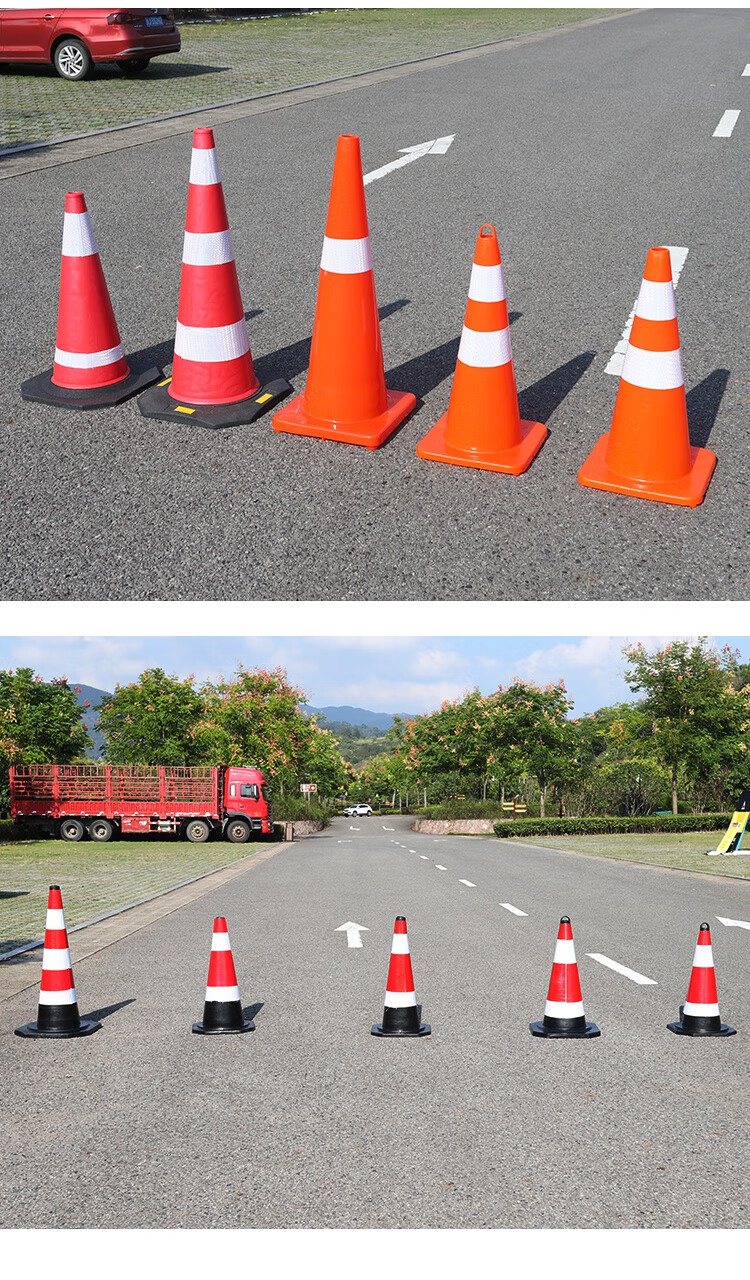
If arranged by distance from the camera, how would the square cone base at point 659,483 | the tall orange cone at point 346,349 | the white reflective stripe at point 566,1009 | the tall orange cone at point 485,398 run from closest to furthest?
the white reflective stripe at point 566,1009 < the square cone base at point 659,483 < the tall orange cone at point 485,398 < the tall orange cone at point 346,349

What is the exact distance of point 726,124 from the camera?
18.0 metres

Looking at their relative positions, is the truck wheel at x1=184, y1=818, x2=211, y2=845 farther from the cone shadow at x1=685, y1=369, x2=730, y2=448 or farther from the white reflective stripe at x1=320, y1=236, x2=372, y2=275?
the white reflective stripe at x1=320, y1=236, x2=372, y2=275

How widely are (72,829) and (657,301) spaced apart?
23.2 m

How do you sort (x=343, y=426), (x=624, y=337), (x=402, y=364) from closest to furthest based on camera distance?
(x=343, y=426), (x=402, y=364), (x=624, y=337)

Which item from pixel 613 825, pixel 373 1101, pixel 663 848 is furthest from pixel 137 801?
pixel 373 1101

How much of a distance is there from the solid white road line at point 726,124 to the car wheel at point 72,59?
1129 centimetres

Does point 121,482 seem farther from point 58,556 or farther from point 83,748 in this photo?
point 83,748

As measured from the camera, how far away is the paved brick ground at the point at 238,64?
1842 centimetres

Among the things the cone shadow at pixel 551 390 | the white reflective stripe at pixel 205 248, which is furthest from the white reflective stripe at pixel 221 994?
the white reflective stripe at pixel 205 248

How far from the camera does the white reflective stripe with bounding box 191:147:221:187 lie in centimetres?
737

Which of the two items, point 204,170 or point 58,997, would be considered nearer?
point 58,997

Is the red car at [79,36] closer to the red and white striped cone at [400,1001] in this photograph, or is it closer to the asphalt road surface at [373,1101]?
the asphalt road surface at [373,1101]

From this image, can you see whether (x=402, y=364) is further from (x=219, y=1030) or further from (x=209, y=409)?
(x=219, y=1030)
